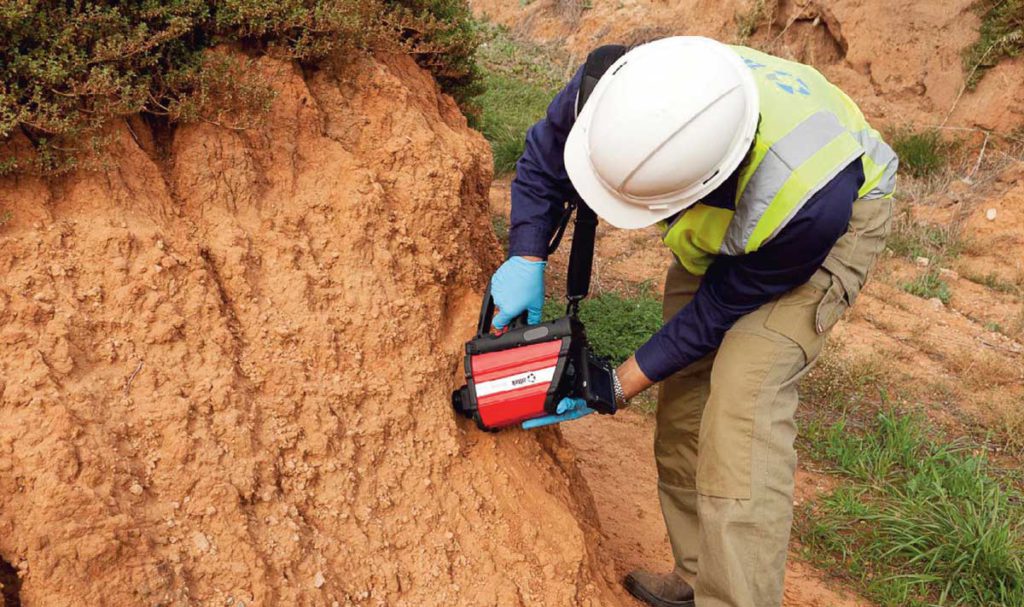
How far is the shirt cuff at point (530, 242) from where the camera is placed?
7.84 feet

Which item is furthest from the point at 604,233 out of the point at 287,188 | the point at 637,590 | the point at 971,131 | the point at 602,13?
the point at 602,13

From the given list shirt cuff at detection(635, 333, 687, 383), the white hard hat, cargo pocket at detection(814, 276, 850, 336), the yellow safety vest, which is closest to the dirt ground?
shirt cuff at detection(635, 333, 687, 383)

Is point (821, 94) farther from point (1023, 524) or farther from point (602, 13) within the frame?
point (602, 13)

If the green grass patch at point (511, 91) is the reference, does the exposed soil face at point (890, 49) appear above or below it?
above

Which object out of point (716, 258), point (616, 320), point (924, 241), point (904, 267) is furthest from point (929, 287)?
point (716, 258)

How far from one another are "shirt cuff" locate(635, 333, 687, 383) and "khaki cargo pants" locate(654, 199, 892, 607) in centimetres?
14

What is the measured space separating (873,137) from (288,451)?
1.88 m

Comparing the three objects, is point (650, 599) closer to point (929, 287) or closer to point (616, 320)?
point (616, 320)

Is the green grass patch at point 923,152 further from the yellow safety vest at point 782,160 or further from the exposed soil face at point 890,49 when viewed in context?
the yellow safety vest at point 782,160

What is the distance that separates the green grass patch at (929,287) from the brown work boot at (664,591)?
12.8 feet

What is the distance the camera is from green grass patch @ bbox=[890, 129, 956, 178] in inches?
279

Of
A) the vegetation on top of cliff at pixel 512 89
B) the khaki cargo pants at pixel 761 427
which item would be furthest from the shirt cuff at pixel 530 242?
the vegetation on top of cliff at pixel 512 89

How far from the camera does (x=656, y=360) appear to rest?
7.80 ft

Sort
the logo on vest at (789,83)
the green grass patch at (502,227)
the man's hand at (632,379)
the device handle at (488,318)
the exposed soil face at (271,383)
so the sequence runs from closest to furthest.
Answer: the exposed soil face at (271,383) < the logo on vest at (789,83) < the device handle at (488,318) < the man's hand at (632,379) < the green grass patch at (502,227)
